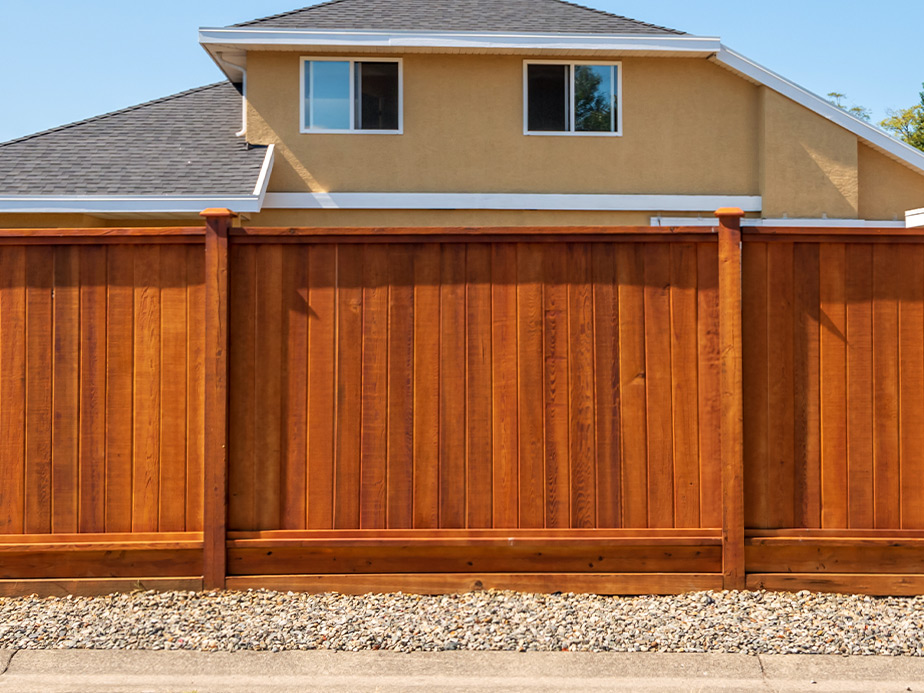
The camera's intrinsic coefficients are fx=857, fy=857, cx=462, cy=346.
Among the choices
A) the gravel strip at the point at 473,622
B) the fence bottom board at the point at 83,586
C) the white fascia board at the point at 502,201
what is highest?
the white fascia board at the point at 502,201

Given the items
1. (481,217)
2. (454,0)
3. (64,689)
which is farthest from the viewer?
(454,0)

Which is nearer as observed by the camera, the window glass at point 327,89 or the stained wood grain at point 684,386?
the stained wood grain at point 684,386

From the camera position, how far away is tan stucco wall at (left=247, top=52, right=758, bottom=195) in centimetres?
1298

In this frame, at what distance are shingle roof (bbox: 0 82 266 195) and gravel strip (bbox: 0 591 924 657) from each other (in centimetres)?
781

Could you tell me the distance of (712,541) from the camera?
4.80 metres

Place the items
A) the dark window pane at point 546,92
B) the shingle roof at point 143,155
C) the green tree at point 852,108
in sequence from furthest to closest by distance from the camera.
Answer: the green tree at point 852,108 → the dark window pane at point 546,92 → the shingle roof at point 143,155

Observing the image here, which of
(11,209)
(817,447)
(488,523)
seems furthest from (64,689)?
(11,209)

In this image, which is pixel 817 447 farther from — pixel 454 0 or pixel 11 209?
pixel 454 0

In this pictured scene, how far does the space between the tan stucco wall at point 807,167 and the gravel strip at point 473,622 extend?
977 centimetres

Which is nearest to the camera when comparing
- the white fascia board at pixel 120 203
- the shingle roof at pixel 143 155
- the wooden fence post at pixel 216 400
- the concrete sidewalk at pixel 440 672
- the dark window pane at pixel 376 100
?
the concrete sidewalk at pixel 440 672

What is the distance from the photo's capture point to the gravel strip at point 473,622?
4.14 meters

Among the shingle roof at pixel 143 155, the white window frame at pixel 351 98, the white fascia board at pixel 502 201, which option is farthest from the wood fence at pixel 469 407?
the white window frame at pixel 351 98

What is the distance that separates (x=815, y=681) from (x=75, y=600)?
382 cm

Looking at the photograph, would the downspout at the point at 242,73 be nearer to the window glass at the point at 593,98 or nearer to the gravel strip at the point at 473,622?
the window glass at the point at 593,98
